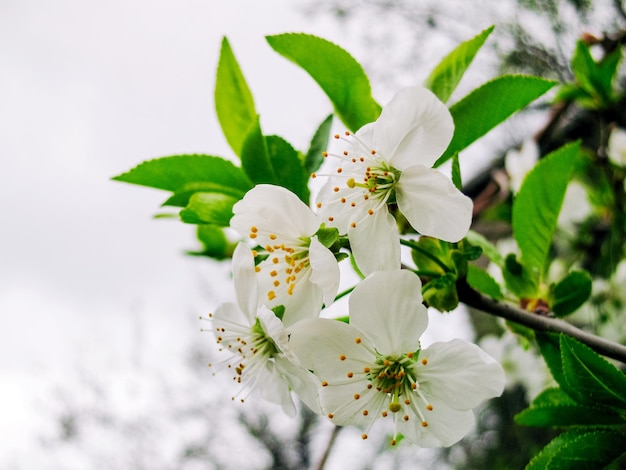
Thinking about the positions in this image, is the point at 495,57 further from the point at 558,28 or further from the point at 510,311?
the point at 510,311

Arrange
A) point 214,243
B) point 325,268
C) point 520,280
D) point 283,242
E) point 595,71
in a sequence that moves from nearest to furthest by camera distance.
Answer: point 325,268
point 283,242
point 520,280
point 214,243
point 595,71

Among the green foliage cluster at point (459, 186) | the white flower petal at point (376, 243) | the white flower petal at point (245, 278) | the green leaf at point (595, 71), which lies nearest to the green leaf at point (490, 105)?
the green foliage cluster at point (459, 186)

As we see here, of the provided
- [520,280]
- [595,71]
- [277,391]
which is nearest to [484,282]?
[520,280]

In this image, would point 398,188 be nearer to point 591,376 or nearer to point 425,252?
point 425,252

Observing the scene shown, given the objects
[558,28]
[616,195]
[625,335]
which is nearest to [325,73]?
[616,195]

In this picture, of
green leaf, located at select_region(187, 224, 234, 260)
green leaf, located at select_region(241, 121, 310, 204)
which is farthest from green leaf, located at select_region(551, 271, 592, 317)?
green leaf, located at select_region(187, 224, 234, 260)

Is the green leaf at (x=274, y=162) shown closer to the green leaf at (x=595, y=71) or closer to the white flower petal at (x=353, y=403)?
the white flower petal at (x=353, y=403)

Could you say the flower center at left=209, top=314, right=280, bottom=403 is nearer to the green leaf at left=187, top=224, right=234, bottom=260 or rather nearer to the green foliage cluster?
the green foliage cluster
